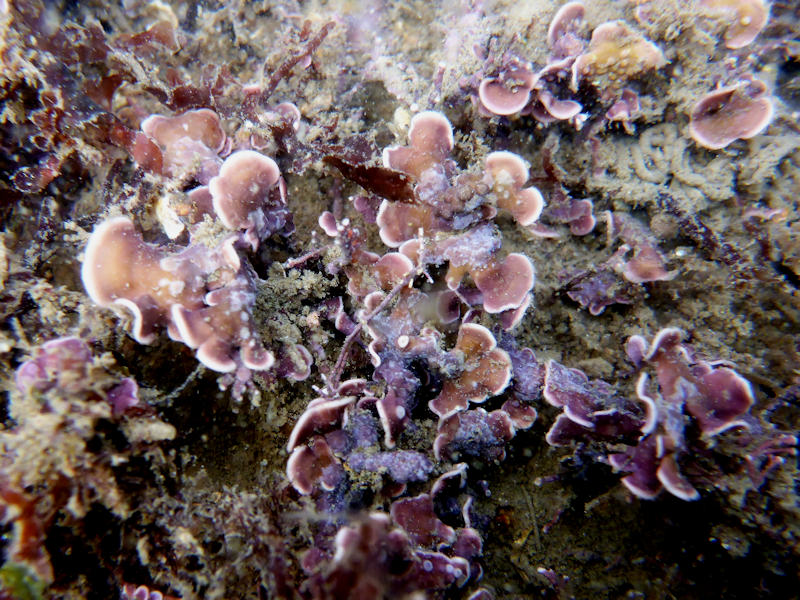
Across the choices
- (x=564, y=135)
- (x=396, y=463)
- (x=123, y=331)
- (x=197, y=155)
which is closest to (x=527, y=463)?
(x=396, y=463)

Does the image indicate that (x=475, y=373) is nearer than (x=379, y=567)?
No

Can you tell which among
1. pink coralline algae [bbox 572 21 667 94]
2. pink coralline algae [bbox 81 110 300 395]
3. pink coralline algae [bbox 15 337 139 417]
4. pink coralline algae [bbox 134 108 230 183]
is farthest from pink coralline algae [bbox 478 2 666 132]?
pink coralline algae [bbox 15 337 139 417]

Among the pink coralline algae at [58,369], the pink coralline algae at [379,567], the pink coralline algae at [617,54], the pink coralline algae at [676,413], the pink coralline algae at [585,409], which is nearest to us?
the pink coralline algae at [379,567]

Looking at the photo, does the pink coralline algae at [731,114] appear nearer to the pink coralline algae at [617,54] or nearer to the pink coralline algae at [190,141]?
the pink coralline algae at [617,54]

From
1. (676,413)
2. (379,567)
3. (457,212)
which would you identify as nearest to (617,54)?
(457,212)

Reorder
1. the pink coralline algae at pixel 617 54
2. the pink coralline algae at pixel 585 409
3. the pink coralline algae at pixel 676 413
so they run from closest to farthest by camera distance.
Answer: the pink coralline algae at pixel 676 413 → the pink coralline algae at pixel 585 409 → the pink coralline algae at pixel 617 54

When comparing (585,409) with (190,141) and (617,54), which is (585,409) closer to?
(617,54)

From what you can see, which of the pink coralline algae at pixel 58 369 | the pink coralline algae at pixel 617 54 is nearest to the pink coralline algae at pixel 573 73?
the pink coralline algae at pixel 617 54
